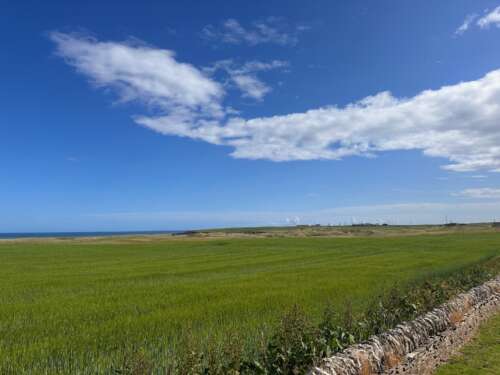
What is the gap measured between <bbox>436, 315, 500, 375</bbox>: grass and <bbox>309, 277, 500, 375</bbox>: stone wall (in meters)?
0.20

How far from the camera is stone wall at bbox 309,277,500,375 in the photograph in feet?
18.9

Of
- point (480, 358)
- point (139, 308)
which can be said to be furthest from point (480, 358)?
point (139, 308)

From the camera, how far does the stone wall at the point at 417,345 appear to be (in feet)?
18.9

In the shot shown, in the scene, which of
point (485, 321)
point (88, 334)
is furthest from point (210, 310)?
point (485, 321)

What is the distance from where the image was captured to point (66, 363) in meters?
7.44

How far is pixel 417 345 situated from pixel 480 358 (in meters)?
2.52

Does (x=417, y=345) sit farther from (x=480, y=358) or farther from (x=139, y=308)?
(x=139, y=308)

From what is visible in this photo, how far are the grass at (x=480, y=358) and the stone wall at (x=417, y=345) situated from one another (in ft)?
0.64

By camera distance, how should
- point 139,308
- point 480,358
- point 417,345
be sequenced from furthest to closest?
point 139,308
point 480,358
point 417,345

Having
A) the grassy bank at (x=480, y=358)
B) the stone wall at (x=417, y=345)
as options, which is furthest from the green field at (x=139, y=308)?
the grassy bank at (x=480, y=358)

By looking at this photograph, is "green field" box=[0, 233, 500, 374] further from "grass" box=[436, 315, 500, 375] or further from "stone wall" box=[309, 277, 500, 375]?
"grass" box=[436, 315, 500, 375]

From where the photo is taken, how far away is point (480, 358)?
28.7 ft

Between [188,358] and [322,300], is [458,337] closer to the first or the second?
[322,300]

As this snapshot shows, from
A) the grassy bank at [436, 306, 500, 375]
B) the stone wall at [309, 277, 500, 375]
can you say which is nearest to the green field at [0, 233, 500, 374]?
the stone wall at [309, 277, 500, 375]
